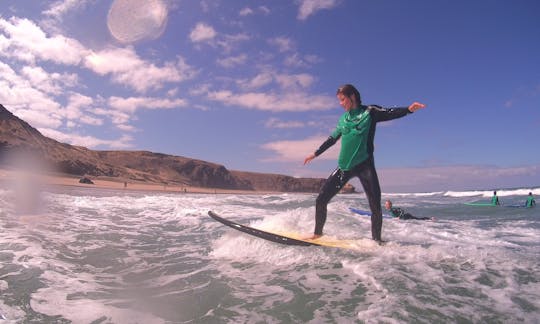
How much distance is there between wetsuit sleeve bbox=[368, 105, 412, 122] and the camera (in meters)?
4.42

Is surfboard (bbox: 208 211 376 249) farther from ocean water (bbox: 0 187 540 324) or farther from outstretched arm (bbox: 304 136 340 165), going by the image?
outstretched arm (bbox: 304 136 340 165)

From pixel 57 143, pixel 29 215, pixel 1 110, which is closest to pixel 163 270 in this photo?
pixel 29 215

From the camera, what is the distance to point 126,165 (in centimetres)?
8331

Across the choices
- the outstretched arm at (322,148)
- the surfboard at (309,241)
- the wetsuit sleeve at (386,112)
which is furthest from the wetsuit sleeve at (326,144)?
the surfboard at (309,241)

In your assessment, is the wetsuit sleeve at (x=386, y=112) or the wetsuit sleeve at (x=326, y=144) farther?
the wetsuit sleeve at (x=326, y=144)

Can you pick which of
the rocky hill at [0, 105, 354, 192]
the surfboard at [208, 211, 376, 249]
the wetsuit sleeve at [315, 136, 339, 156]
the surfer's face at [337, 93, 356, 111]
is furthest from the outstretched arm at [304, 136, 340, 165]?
the rocky hill at [0, 105, 354, 192]

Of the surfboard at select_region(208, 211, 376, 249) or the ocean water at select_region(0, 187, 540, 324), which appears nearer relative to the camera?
the ocean water at select_region(0, 187, 540, 324)

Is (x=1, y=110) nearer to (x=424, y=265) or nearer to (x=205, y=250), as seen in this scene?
(x=205, y=250)

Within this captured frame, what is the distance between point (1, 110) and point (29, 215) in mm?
58650

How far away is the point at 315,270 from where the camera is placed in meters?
3.77

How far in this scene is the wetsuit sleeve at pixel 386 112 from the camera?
4.42m

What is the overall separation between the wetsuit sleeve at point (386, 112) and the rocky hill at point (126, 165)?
5077 cm

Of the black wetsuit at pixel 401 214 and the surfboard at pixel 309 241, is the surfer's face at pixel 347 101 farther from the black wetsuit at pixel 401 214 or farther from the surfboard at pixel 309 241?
the black wetsuit at pixel 401 214

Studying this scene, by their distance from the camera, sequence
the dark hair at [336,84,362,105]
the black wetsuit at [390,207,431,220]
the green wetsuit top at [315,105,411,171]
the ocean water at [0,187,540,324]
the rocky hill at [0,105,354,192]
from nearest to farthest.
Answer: the ocean water at [0,187,540,324] → the green wetsuit top at [315,105,411,171] → the dark hair at [336,84,362,105] → the black wetsuit at [390,207,431,220] → the rocky hill at [0,105,354,192]
